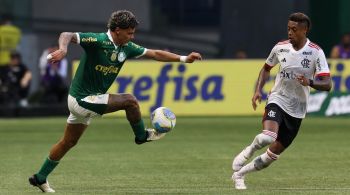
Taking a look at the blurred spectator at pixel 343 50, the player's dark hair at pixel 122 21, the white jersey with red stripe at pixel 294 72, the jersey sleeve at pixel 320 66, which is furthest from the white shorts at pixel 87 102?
the blurred spectator at pixel 343 50

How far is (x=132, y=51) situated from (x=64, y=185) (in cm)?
208

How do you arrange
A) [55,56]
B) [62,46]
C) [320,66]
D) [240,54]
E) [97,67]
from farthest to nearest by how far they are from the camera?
[240,54]
[320,66]
[97,67]
[62,46]
[55,56]

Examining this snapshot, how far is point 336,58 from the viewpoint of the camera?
93.2 feet

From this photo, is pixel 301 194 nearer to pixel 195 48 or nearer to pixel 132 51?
pixel 132 51

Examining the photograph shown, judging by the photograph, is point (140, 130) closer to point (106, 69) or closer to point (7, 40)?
point (106, 69)

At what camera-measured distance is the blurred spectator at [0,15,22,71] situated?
30344mm

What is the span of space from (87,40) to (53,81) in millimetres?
18441

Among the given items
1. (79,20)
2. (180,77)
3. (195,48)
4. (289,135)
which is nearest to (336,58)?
(180,77)

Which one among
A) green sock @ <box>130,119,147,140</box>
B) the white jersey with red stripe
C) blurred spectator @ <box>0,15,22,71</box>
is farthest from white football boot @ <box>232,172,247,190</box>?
blurred spectator @ <box>0,15,22,71</box>

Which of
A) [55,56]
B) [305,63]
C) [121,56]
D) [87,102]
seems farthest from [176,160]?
[55,56]

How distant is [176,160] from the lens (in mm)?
17328

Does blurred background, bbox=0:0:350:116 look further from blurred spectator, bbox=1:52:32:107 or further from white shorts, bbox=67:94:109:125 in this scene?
white shorts, bbox=67:94:109:125

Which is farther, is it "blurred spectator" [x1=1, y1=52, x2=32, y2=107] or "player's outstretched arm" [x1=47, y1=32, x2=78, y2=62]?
Result: "blurred spectator" [x1=1, y1=52, x2=32, y2=107]

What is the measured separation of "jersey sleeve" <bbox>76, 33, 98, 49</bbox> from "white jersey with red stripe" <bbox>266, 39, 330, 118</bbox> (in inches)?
95.1
